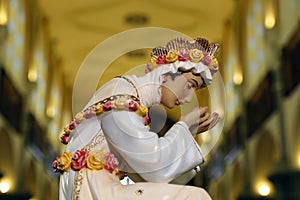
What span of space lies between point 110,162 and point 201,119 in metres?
0.50

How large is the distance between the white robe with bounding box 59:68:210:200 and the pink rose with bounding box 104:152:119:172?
0.02 metres

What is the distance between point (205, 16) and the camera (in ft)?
61.5

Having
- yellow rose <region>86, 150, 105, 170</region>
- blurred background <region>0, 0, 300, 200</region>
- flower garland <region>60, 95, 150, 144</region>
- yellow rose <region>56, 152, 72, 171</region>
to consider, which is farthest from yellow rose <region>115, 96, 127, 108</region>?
blurred background <region>0, 0, 300, 200</region>

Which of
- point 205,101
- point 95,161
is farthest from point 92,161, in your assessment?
point 205,101

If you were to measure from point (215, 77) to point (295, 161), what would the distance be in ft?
29.1

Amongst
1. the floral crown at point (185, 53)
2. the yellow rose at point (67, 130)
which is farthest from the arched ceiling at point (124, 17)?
the yellow rose at point (67, 130)

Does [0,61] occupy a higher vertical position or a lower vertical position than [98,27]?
lower

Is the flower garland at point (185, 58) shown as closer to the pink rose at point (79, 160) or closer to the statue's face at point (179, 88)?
the statue's face at point (179, 88)

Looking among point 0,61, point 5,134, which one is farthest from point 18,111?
point 0,61

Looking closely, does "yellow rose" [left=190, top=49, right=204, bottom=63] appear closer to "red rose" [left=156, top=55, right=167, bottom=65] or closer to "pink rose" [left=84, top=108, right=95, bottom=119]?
"red rose" [left=156, top=55, right=167, bottom=65]

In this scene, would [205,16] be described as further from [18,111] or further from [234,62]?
[18,111]

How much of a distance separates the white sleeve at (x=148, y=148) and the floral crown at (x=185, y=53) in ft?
1.27

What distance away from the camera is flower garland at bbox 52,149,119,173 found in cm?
325

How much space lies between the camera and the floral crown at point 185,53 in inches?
136
